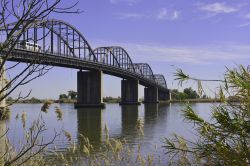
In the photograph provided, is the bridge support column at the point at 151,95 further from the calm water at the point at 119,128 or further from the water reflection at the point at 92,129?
the water reflection at the point at 92,129

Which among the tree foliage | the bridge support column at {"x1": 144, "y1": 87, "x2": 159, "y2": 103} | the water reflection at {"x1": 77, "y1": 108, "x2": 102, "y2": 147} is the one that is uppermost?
the bridge support column at {"x1": 144, "y1": 87, "x2": 159, "y2": 103}

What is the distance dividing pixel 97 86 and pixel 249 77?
95828mm

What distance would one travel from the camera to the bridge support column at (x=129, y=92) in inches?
5089

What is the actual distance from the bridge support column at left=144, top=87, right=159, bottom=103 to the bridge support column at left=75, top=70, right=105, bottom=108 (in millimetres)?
52428

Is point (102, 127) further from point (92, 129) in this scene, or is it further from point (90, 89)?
point (90, 89)

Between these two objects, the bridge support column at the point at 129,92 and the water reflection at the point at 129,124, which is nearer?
the water reflection at the point at 129,124

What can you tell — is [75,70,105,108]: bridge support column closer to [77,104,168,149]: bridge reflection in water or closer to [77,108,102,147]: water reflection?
[77,104,168,149]: bridge reflection in water

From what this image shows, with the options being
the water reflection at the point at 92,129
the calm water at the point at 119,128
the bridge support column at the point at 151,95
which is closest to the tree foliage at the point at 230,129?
the calm water at the point at 119,128

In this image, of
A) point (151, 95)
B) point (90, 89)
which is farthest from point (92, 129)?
point (151, 95)

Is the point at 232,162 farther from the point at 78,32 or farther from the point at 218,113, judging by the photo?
the point at 78,32

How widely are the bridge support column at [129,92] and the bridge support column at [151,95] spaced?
20556 millimetres

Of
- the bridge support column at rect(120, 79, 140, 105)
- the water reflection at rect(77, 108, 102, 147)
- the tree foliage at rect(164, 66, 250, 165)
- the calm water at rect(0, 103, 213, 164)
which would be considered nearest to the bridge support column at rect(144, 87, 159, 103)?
the bridge support column at rect(120, 79, 140, 105)

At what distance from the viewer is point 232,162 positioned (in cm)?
305

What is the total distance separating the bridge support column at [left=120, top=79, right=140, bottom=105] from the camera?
129m
